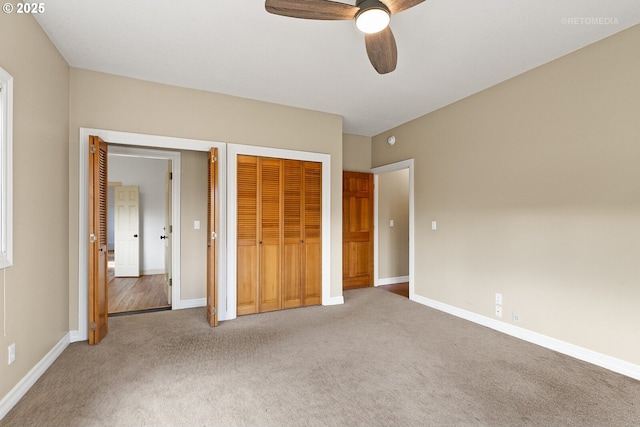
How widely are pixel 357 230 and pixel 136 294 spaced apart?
A: 3732 mm

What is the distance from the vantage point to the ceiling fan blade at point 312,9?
179 cm

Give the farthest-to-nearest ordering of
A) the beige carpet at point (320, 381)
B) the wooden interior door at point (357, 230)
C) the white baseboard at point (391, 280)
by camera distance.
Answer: the white baseboard at point (391, 280) < the wooden interior door at point (357, 230) < the beige carpet at point (320, 381)

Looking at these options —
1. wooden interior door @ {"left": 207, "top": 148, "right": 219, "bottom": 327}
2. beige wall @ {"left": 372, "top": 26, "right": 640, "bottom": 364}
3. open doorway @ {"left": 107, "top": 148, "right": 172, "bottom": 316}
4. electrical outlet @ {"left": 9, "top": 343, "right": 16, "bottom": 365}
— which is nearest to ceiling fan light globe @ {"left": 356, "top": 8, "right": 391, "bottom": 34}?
beige wall @ {"left": 372, "top": 26, "right": 640, "bottom": 364}

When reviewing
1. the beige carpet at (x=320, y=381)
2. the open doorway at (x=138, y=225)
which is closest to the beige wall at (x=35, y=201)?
the beige carpet at (x=320, y=381)

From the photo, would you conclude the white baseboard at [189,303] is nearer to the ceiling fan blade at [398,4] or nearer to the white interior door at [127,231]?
the white interior door at [127,231]

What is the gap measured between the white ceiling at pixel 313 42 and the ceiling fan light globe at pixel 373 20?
1.25 feet

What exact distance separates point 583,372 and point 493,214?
1.63 m

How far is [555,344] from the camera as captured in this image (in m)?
2.88

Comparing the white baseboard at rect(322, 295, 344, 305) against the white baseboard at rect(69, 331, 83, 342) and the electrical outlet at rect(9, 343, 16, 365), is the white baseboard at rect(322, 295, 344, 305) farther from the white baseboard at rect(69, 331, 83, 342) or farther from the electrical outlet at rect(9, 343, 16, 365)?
the electrical outlet at rect(9, 343, 16, 365)

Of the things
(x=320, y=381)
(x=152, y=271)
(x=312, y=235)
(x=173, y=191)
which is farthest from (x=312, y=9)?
(x=152, y=271)

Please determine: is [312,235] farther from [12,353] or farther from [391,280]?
[12,353]

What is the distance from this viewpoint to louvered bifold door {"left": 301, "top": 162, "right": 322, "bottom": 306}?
421cm

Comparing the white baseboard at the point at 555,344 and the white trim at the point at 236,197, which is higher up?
the white trim at the point at 236,197

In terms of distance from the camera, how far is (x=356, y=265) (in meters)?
5.38
